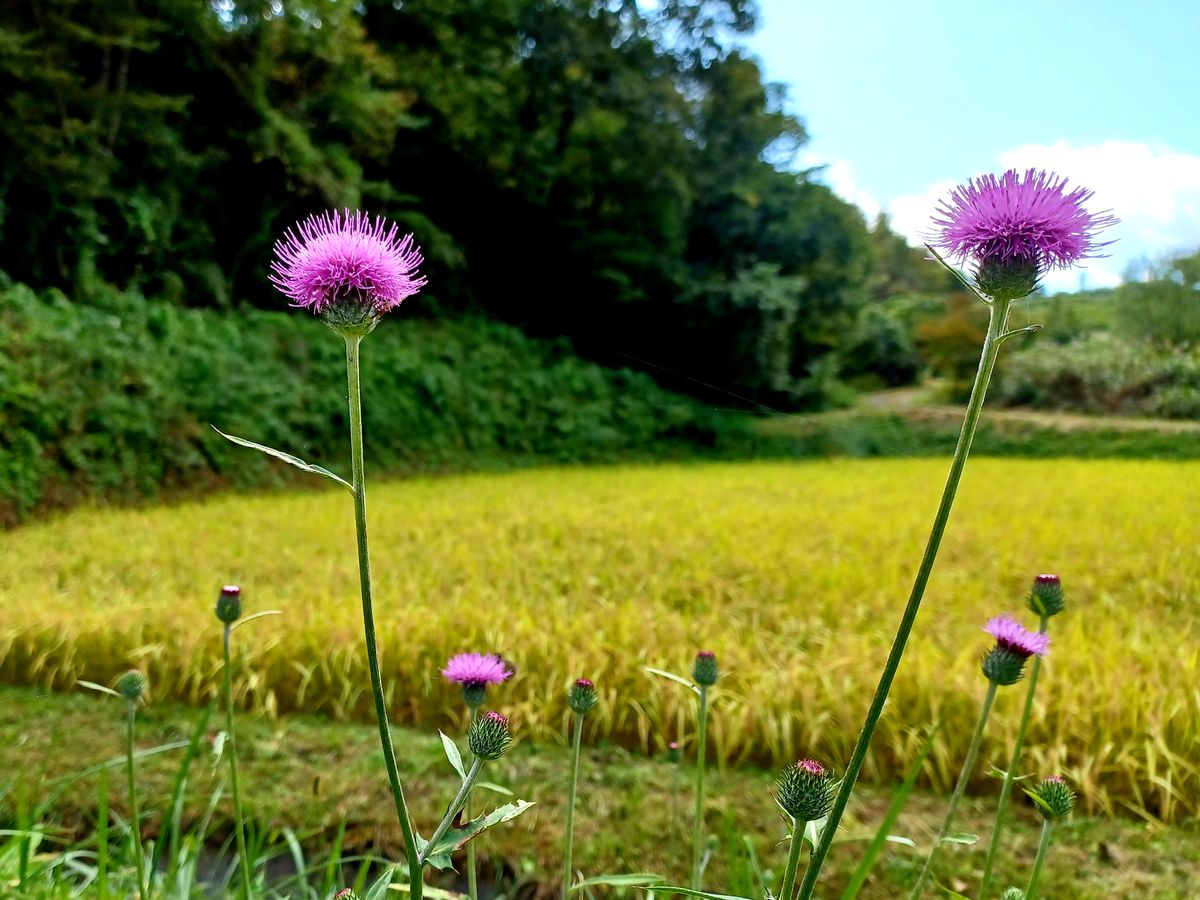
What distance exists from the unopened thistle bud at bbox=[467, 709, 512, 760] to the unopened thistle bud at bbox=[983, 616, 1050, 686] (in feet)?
1.26

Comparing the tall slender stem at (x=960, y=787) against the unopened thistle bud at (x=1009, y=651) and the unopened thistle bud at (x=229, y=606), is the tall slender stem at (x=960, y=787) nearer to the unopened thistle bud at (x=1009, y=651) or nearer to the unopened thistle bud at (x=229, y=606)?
the unopened thistle bud at (x=1009, y=651)

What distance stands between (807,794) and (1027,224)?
12.3 inches

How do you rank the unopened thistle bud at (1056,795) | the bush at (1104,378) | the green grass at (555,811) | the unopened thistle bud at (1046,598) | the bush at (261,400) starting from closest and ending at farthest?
1. the unopened thistle bud at (1056,795)
2. the unopened thistle bud at (1046,598)
3. the green grass at (555,811)
4. the bush at (1104,378)
5. the bush at (261,400)

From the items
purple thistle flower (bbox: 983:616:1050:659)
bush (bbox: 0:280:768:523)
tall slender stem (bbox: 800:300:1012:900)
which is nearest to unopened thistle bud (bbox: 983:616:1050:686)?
purple thistle flower (bbox: 983:616:1050:659)

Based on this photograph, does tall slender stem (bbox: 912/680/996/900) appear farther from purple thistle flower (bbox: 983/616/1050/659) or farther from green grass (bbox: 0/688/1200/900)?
green grass (bbox: 0/688/1200/900)

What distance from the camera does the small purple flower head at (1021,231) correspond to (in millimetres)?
384

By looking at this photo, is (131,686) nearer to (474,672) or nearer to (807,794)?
(474,672)

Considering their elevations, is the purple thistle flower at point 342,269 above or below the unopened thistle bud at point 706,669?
above

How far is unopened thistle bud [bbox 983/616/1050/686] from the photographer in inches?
25.1

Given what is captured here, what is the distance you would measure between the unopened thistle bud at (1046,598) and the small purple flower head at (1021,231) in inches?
16.9

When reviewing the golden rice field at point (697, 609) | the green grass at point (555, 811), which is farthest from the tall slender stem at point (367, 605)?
the golden rice field at point (697, 609)

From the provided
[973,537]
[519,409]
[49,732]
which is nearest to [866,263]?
[519,409]

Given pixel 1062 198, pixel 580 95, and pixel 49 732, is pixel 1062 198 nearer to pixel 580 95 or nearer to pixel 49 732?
pixel 49 732

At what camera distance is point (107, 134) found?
4641 mm
